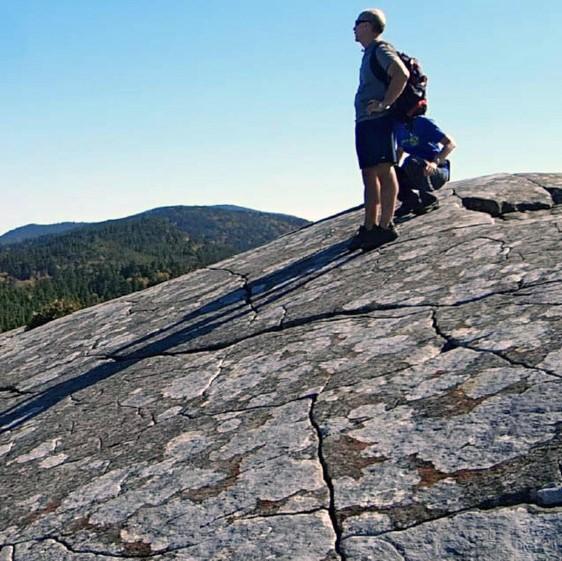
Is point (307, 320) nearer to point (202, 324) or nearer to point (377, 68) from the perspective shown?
point (202, 324)

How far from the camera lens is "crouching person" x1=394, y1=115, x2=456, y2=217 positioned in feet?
28.8

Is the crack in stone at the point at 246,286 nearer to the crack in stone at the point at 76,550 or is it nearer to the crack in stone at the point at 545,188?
the crack in stone at the point at 76,550

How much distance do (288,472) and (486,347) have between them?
155cm

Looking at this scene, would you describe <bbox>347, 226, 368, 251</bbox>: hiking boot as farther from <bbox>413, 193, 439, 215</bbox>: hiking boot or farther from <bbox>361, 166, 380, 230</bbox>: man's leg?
<bbox>413, 193, 439, 215</bbox>: hiking boot

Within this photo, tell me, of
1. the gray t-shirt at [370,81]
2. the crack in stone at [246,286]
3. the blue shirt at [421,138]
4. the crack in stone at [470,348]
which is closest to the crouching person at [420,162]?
the blue shirt at [421,138]

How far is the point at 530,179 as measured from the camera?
380 inches

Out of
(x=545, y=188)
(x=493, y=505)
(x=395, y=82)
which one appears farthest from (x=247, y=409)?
(x=545, y=188)

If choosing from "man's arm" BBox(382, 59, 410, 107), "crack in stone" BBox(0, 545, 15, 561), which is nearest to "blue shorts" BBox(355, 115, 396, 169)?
"man's arm" BBox(382, 59, 410, 107)

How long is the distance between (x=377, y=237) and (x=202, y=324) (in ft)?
7.49

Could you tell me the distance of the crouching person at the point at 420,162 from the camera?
28.8 feet

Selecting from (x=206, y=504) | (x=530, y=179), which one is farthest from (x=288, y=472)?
(x=530, y=179)

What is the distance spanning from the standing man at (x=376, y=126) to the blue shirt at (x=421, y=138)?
1.57 metres

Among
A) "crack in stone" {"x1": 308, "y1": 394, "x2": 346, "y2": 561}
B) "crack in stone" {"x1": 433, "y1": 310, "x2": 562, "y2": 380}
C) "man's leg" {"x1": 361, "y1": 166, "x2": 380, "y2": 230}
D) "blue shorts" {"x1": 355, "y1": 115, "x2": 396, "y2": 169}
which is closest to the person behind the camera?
"crack in stone" {"x1": 308, "y1": 394, "x2": 346, "y2": 561}

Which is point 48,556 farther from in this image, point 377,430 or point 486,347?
point 486,347
